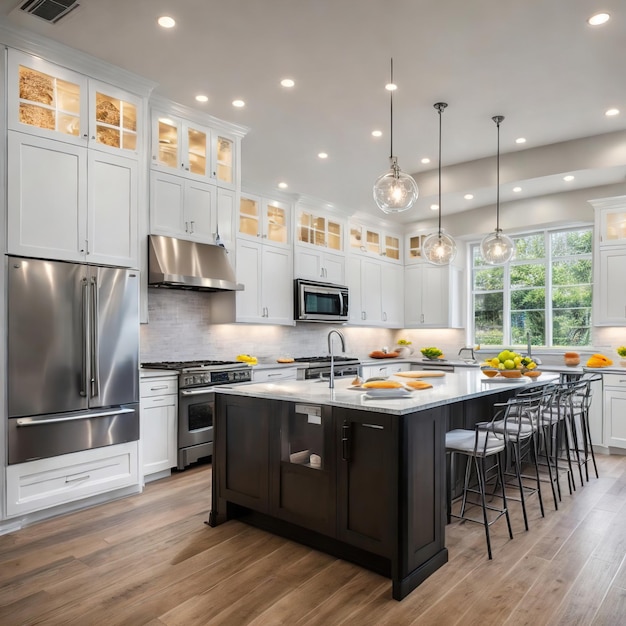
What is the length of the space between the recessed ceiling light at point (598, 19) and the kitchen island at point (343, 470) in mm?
2404

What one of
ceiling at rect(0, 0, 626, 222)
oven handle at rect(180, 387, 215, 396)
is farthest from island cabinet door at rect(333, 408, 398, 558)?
ceiling at rect(0, 0, 626, 222)

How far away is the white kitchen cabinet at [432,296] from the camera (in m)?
7.56

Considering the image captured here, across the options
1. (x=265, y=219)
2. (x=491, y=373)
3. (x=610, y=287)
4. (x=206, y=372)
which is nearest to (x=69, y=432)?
(x=206, y=372)

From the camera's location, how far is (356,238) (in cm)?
755

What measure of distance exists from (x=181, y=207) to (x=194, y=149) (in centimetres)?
60

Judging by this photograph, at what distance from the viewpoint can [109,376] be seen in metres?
3.62

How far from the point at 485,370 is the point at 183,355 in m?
3.09

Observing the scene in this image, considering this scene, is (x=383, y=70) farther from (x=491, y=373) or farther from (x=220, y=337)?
(x=220, y=337)

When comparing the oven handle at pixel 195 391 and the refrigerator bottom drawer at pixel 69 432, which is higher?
the oven handle at pixel 195 391

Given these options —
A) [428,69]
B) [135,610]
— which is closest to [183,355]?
[135,610]

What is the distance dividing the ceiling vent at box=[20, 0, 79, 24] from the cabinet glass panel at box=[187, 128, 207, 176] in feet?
5.17

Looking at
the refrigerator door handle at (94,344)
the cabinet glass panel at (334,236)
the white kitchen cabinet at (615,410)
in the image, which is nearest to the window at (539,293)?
the white kitchen cabinet at (615,410)

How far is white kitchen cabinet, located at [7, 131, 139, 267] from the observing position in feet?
10.6

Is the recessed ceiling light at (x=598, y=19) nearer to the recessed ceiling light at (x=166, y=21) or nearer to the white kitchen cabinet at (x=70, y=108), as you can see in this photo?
the recessed ceiling light at (x=166, y=21)
